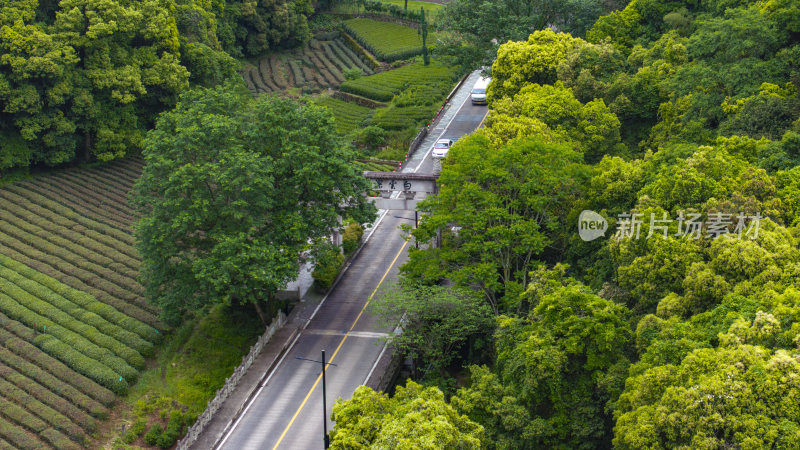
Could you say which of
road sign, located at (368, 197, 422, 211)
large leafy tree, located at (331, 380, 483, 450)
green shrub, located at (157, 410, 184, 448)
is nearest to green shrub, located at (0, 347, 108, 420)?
green shrub, located at (157, 410, 184, 448)

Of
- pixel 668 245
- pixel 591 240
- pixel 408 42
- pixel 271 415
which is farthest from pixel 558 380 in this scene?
pixel 408 42

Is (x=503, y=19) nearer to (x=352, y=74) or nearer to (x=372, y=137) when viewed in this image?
(x=372, y=137)

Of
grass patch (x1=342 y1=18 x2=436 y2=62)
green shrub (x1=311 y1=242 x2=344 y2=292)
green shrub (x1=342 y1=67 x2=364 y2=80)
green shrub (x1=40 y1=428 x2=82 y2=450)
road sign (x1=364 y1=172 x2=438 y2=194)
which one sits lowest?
green shrub (x1=40 y1=428 x2=82 y2=450)

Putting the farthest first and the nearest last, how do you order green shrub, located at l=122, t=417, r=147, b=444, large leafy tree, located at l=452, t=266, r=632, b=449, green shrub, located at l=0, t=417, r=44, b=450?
green shrub, located at l=122, t=417, r=147, b=444 → green shrub, located at l=0, t=417, r=44, b=450 → large leafy tree, located at l=452, t=266, r=632, b=449

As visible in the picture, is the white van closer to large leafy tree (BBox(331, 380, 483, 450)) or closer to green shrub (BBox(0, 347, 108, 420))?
green shrub (BBox(0, 347, 108, 420))

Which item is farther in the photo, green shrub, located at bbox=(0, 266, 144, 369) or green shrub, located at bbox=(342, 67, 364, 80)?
green shrub, located at bbox=(342, 67, 364, 80)

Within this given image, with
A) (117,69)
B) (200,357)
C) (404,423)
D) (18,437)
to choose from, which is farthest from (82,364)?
(117,69)

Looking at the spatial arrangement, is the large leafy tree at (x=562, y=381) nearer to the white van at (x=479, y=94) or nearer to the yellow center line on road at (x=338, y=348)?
the yellow center line on road at (x=338, y=348)
